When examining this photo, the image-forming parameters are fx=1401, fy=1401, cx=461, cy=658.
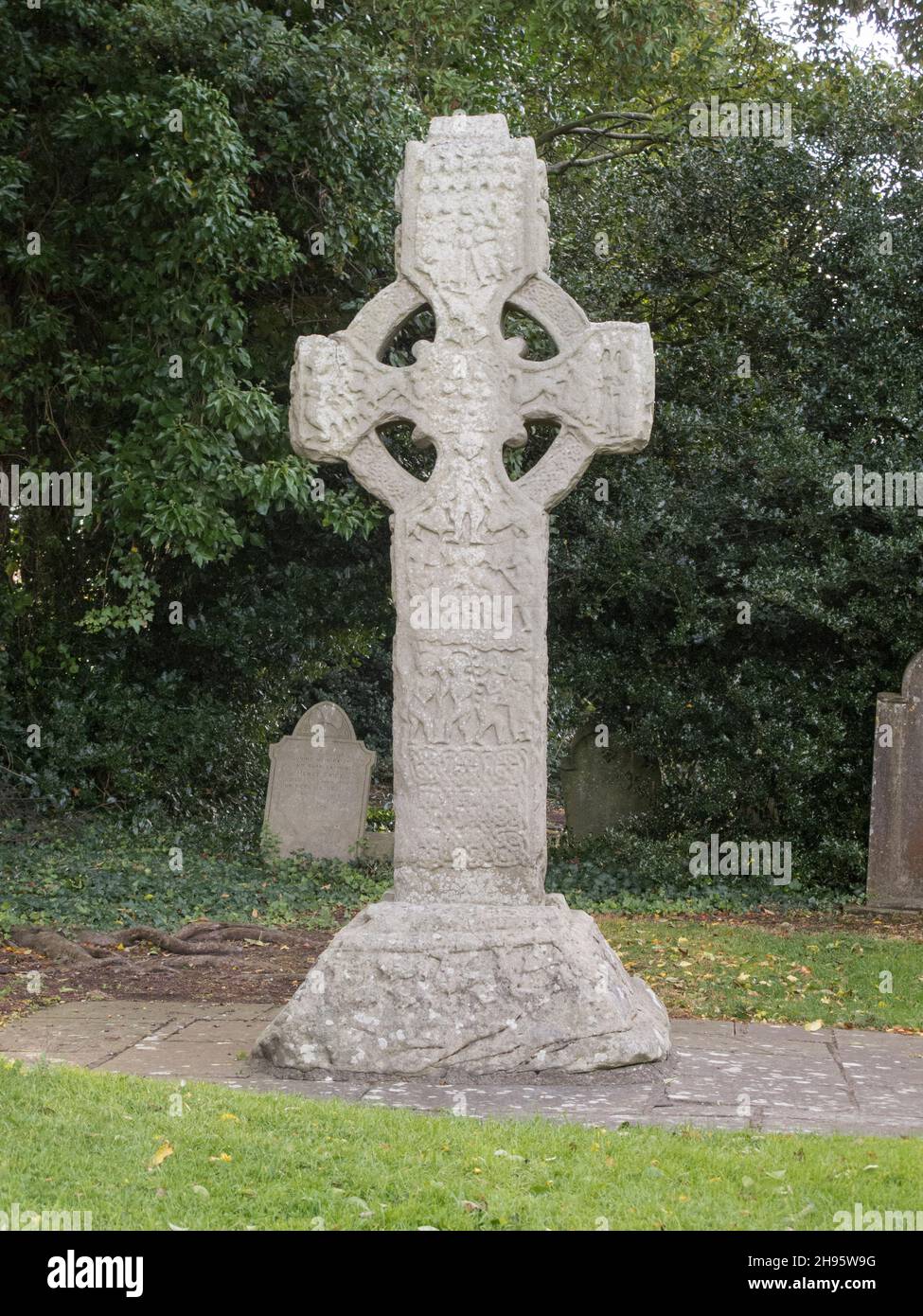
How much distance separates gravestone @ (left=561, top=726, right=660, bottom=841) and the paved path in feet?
21.0

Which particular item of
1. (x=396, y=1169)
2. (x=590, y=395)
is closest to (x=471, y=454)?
(x=590, y=395)

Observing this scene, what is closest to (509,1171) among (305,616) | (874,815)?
(874,815)

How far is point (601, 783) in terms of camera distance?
13.3m

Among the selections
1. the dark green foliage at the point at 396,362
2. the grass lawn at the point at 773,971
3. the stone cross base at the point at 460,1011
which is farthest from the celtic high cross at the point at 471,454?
the dark green foliage at the point at 396,362

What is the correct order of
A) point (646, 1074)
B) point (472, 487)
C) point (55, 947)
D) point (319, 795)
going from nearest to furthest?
point (646, 1074), point (472, 487), point (55, 947), point (319, 795)

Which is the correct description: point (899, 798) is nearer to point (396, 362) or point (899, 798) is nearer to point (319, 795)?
point (319, 795)

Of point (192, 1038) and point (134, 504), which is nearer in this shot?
point (192, 1038)

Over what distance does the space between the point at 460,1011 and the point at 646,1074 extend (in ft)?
2.52

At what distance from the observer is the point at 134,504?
10.2m

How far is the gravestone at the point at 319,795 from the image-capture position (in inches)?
509

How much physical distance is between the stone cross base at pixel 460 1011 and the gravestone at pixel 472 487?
81mm

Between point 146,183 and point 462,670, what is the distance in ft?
18.9

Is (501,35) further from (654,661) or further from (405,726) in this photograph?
(405,726)

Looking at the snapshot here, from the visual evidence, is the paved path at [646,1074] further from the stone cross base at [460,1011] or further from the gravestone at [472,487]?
the gravestone at [472,487]
